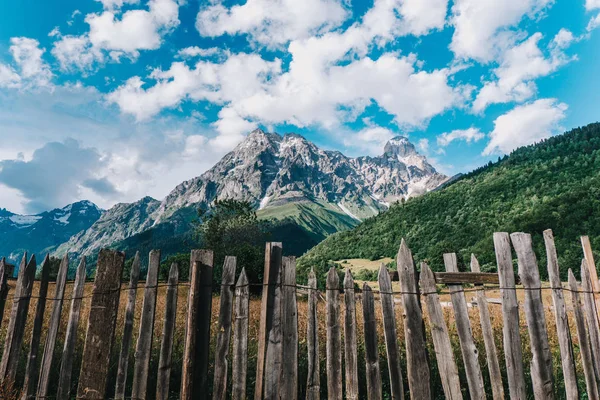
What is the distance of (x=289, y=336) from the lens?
14.5 feet

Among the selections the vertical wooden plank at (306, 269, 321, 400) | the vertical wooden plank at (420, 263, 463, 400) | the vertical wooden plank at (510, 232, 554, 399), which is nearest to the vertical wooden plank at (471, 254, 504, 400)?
the vertical wooden plank at (510, 232, 554, 399)

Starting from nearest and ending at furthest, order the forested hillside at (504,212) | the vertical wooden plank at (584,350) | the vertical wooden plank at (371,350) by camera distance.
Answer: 1. the vertical wooden plank at (371,350)
2. the vertical wooden plank at (584,350)
3. the forested hillside at (504,212)

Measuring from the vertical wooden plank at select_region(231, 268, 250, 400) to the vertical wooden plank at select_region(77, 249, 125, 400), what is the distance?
1.56 meters

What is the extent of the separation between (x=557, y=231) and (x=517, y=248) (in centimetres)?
9914

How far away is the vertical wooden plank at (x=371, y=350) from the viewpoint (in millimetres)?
4398

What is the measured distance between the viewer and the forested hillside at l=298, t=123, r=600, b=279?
282ft

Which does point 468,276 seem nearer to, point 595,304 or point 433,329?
point 433,329

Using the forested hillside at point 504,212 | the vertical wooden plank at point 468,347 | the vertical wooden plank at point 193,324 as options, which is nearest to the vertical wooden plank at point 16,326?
the vertical wooden plank at point 193,324

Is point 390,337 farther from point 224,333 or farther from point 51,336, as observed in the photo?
point 51,336

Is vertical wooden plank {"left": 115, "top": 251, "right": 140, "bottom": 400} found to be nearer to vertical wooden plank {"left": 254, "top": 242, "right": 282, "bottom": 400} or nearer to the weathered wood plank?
vertical wooden plank {"left": 254, "top": 242, "right": 282, "bottom": 400}

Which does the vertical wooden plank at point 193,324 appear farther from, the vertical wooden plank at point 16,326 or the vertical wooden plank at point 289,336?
the vertical wooden plank at point 16,326

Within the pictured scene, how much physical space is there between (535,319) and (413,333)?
1.59 metres

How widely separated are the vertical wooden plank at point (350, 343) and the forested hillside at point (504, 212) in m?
68.9

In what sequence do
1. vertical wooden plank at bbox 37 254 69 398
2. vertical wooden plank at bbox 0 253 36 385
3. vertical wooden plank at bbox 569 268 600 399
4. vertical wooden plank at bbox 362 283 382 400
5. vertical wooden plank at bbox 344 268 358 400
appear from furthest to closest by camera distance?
1. vertical wooden plank at bbox 569 268 600 399
2. vertical wooden plank at bbox 0 253 36 385
3. vertical wooden plank at bbox 37 254 69 398
4. vertical wooden plank at bbox 344 268 358 400
5. vertical wooden plank at bbox 362 283 382 400
